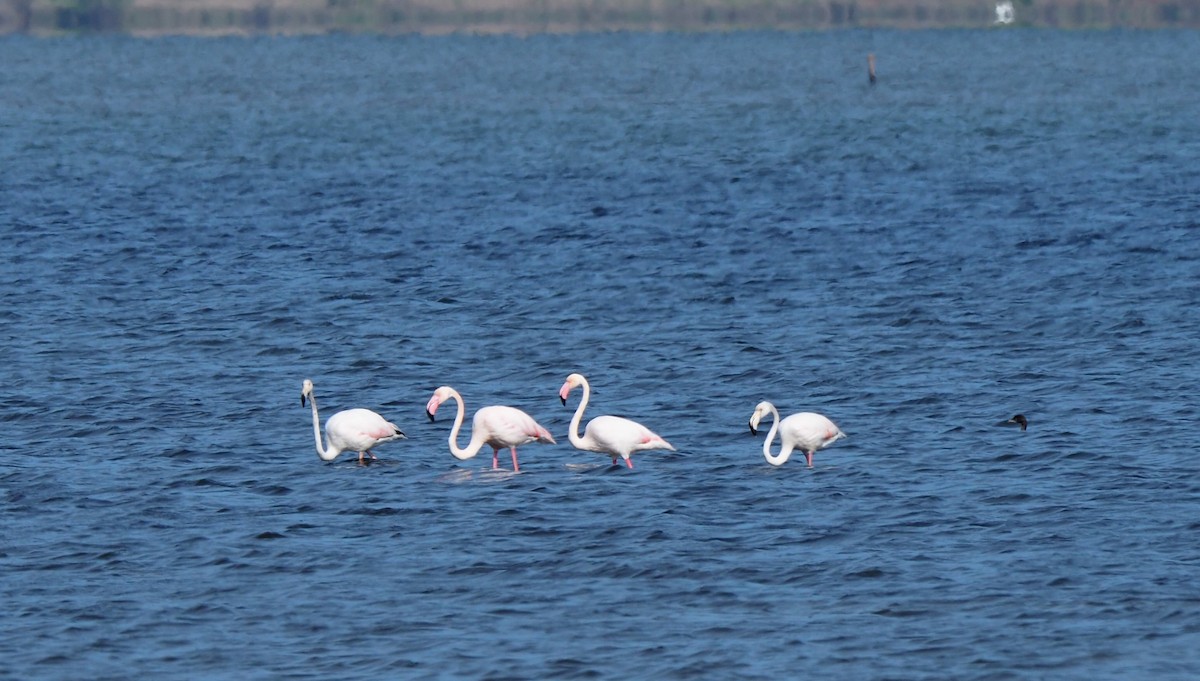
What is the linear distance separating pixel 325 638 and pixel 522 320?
54.3 feet

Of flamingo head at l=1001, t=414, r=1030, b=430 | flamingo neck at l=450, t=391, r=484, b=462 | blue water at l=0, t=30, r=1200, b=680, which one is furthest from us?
flamingo head at l=1001, t=414, r=1030, b=430

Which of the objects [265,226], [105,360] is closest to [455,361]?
[105,360]

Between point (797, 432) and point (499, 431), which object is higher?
point (499, 431)

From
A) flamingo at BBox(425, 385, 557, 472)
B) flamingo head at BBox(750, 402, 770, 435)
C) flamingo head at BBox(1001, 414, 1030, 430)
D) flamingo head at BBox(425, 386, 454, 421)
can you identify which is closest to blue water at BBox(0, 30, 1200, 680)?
flamingo head at BBox(1001, 414, 1030, 430)

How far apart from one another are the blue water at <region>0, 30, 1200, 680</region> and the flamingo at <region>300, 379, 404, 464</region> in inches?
15.2

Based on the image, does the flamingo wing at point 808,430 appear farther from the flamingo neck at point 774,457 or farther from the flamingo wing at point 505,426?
the flamingo wing at point 505,426

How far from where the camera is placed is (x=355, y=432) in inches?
876

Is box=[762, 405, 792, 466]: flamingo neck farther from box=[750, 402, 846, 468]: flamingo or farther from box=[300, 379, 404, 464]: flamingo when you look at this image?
box=[300, 379, 404, 464]: flamingo

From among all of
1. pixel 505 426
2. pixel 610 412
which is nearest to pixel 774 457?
pixel 505 426

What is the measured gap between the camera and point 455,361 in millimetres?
28859

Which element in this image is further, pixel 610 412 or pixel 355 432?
pixel 610 412

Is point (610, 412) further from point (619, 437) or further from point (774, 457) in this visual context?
point (774, 457)

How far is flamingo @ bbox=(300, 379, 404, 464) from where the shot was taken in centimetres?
2228

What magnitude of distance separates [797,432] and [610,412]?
415cm
